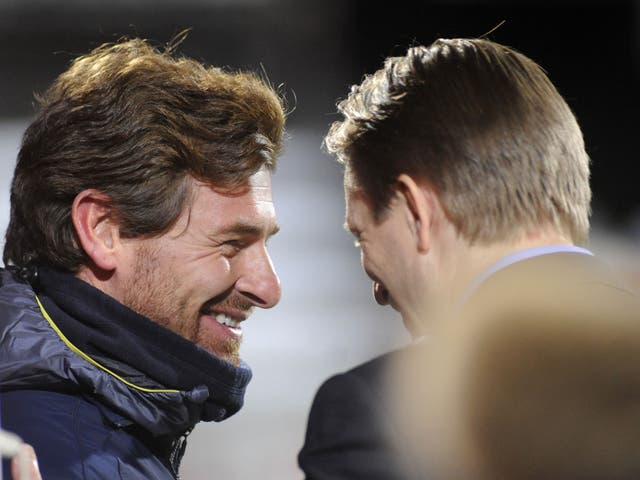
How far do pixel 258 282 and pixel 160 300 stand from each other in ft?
0.64

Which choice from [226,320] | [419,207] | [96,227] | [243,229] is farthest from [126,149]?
[419,207]

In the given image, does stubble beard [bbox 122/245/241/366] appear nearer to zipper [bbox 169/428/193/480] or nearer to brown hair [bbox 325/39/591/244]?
zipper [bbox 169/428/193/480]

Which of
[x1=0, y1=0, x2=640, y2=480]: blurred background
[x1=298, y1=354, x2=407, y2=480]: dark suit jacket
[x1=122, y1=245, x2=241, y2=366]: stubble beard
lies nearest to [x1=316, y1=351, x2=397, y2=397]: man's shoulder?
[x1=298, y1=354, x2=407, y2=480]: dark suit jacket

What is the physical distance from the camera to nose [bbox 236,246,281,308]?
183 cm

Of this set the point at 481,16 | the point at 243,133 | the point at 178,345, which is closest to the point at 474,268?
the point at 178,345

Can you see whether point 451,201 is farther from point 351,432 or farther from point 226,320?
point 226,320

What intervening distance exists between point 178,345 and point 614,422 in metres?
0.89

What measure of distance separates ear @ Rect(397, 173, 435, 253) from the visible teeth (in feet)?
2.29

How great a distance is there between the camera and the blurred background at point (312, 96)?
14.2 feet

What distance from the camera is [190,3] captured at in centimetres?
459

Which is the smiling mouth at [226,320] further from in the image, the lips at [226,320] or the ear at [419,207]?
the ear at [419,207]

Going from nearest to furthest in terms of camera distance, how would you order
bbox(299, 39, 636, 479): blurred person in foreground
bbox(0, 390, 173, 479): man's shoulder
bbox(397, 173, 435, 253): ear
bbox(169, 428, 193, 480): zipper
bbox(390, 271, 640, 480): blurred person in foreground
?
bbox(390, 271, 640, 480): blurred person in foreground < bbox(299, 39, 636, 479): blurred person in foreground < bbox(397, 173, 435, 253): ear < bbox(0, 390, 173, 479): man's shoulder < bbox(169, 428, 193, 480): zipper

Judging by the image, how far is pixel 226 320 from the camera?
1.82 metres

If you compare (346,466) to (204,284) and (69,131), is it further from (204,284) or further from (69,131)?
(69,131)
